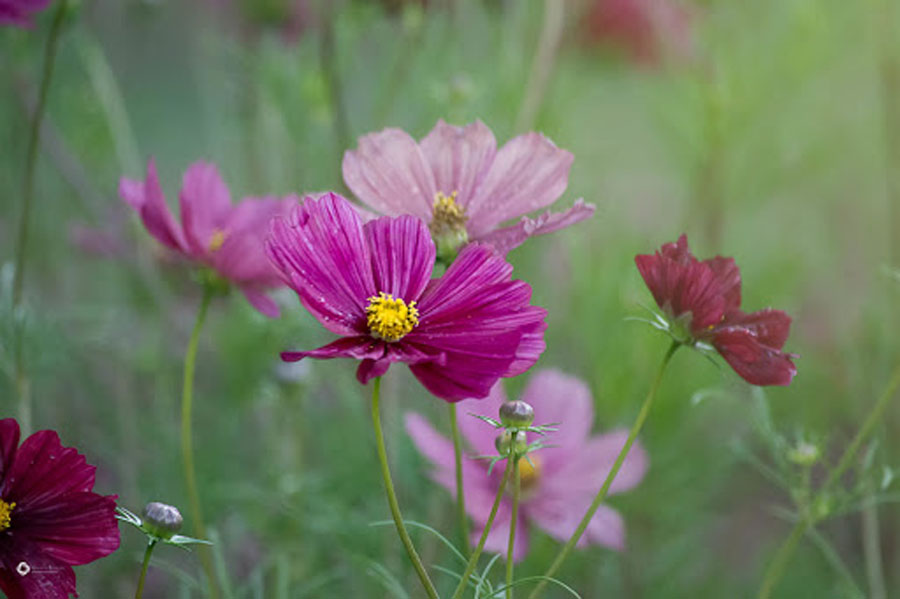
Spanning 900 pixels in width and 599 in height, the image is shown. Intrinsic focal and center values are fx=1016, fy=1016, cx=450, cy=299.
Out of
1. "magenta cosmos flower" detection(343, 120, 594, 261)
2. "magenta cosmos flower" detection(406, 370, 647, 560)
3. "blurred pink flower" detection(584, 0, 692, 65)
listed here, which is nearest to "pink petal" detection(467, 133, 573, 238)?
"magenta cosmos flower" detection(343, 120, 594, 261)

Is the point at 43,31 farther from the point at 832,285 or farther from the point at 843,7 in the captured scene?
the point at 832,285

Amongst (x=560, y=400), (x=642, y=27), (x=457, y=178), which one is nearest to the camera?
(x=457, y=178)

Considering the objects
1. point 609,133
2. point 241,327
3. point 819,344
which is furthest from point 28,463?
point 819,344

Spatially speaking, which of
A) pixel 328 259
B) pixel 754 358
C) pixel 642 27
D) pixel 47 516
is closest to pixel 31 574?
pixel 47 516

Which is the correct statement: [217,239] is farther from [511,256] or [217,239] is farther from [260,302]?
[511,256]

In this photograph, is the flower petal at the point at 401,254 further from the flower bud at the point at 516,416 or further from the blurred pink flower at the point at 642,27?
the blurred pink flower at the point at 642,27

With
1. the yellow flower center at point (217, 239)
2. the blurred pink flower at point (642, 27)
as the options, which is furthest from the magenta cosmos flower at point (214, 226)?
the blurred pink flower at point (642, 27)
